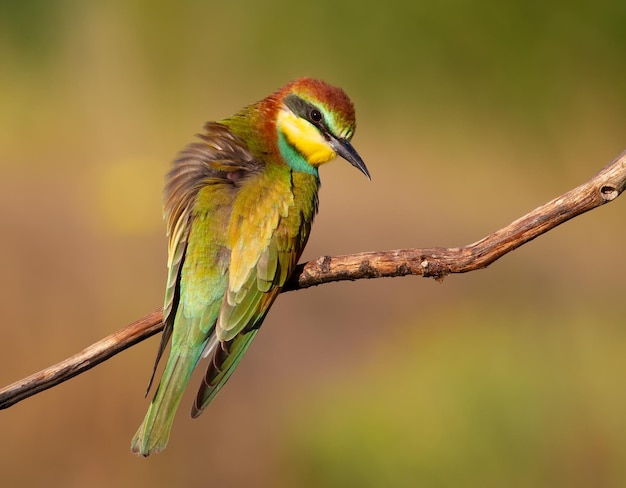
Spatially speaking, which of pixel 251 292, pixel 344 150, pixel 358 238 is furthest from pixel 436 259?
pixel 358 238

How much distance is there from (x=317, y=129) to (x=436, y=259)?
58 cm

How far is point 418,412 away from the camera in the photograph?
264 cm

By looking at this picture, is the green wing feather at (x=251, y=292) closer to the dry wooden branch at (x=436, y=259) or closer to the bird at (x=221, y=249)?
the bird at (x=221, y=249)

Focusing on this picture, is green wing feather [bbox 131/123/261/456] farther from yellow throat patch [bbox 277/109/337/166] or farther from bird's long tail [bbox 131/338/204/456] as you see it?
yellow throat patch [bbox 277/109/337/166]

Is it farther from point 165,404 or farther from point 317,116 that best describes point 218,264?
point 317,116

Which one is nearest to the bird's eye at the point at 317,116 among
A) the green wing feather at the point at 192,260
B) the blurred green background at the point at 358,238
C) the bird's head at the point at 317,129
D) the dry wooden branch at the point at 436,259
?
the bird's head at the point at 317,129

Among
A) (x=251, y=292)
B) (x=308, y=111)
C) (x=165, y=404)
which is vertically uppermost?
(x=308, y=111)

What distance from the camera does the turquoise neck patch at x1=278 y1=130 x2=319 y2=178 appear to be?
1.90m

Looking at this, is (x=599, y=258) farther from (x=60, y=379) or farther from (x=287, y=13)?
(x=60, y=379)

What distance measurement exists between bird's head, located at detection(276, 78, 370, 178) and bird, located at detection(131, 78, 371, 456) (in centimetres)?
2

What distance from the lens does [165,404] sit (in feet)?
5.38

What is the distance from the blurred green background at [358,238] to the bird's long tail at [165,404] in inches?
41.8

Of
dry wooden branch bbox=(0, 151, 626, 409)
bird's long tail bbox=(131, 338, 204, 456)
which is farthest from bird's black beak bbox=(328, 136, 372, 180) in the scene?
bird's long tail bbox=(131, 338, 204, 456)

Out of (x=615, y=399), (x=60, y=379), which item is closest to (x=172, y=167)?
(x=60, y=379)
